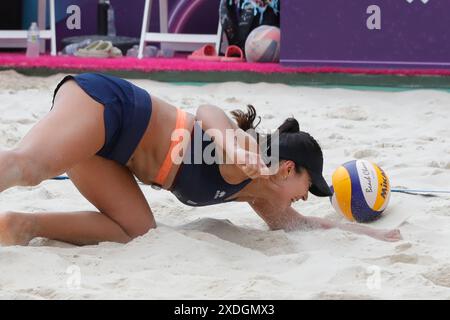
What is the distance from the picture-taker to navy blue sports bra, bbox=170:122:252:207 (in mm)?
3357

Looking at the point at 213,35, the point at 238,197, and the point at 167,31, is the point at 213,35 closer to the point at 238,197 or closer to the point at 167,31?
the point at 167,31

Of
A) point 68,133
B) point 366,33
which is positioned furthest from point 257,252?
point 366,33

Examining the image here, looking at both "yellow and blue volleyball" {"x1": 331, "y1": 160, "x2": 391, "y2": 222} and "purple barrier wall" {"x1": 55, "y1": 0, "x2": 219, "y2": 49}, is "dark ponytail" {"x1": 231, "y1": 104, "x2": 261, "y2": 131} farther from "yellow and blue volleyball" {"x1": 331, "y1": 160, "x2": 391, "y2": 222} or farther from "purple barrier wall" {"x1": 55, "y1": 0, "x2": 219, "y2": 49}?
"purple barrier wall" {"x1": 55, "y1": 0, "x2": 219, "y2": 49}

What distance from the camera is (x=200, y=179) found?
337 cm

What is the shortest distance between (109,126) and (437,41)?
4294 millimetres

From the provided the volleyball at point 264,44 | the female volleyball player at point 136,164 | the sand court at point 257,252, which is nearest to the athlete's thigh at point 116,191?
the female volleyball player at point 136,164

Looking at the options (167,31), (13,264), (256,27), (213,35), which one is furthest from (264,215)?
(167,31)

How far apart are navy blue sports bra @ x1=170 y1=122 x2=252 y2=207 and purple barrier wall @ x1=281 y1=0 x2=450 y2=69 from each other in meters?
3.89

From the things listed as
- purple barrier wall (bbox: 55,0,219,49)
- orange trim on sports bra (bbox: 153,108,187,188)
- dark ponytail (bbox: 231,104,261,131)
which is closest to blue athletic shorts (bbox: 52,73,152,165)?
orange trim on sports bra (bbox: 153,108,187,188)

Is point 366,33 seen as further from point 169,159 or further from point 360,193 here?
point 169,159

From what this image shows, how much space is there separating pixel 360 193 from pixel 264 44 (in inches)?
158
